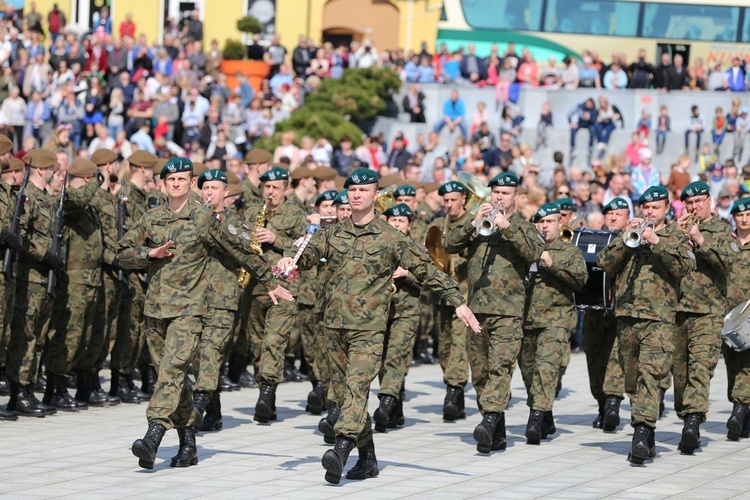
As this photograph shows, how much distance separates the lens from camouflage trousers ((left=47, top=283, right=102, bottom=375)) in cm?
1364

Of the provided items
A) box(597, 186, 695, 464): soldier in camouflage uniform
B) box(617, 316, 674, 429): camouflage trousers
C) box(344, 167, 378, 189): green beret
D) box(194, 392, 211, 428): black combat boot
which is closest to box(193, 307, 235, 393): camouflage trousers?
box(194, 392, 211, 428): black combat boot

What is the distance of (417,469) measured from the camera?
444 inches

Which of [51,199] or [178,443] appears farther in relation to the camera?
[51,199]

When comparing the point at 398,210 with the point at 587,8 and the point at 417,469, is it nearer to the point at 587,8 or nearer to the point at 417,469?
the point at 417,469

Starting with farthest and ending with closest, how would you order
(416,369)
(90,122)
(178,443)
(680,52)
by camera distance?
1. (680,52)
2. (90,122)
3. (416,369)
4. (178,443)

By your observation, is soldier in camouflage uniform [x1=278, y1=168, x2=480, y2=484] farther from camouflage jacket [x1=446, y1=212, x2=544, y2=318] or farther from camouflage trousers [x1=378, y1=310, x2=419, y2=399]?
camouflage trousers [x1=378, y1=310, x2=419, y2=399]

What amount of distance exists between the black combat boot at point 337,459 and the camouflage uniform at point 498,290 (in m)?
1.77

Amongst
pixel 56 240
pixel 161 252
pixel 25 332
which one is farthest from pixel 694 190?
pixel 25 332

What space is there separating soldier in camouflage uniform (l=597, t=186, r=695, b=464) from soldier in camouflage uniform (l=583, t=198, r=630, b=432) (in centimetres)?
114

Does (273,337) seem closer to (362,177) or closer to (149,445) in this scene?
(362,177)

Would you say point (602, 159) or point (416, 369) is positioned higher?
point (602, 159)

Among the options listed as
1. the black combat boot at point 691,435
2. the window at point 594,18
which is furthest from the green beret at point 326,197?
the window at point 594,18

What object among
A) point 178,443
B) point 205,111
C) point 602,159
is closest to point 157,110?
point 205,111

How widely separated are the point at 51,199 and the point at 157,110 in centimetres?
1393
